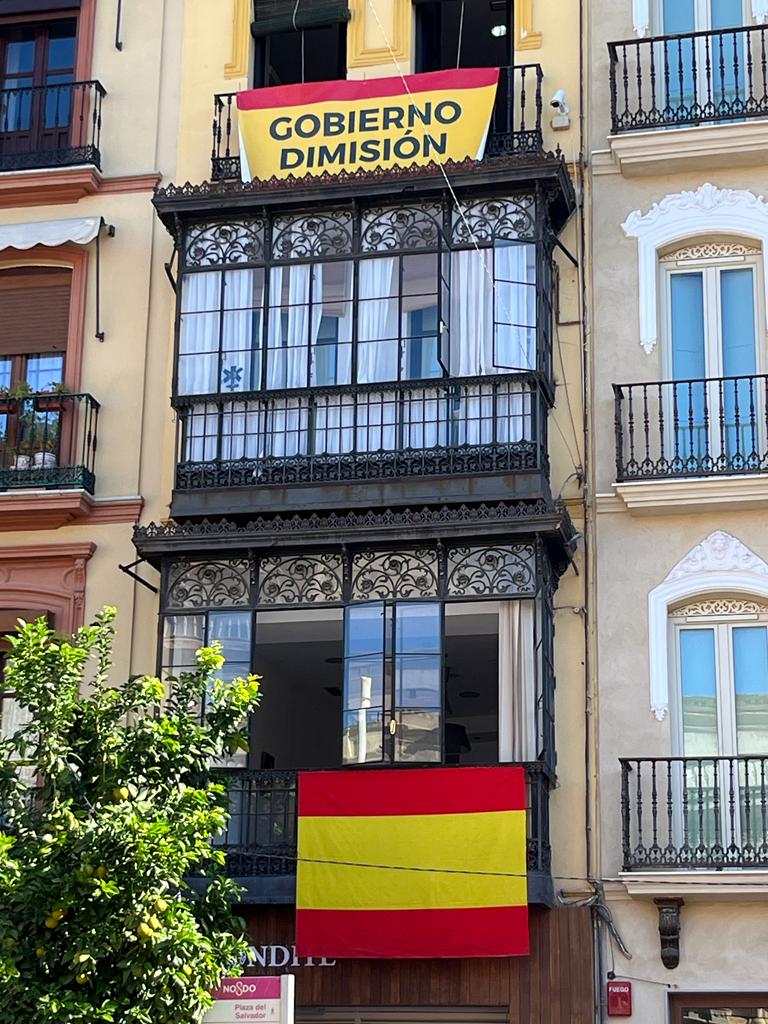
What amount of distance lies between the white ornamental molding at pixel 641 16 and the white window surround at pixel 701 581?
219 inches

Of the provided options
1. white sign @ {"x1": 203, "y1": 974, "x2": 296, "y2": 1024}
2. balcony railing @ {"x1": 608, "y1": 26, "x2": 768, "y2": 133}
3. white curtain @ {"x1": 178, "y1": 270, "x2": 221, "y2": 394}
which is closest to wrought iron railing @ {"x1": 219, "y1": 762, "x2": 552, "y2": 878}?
white sign @ {"x1": 203, "y1": 974, "x2": 296, "y2": 1024}

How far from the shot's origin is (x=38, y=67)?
22.0m

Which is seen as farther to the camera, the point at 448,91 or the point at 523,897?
the point at 448,91

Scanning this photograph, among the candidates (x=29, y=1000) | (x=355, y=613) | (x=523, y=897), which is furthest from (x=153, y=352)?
(x=29, y=1000)

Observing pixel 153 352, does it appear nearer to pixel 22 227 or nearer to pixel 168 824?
pixel 22 227

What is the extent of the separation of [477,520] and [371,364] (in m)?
2.10

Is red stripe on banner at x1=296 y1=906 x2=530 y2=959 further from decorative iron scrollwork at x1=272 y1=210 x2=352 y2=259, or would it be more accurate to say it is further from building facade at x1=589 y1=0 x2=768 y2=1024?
decorative iron scrollwork at x1=272 y1=210 x2=352 y2=259

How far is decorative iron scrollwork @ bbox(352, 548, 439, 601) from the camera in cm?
1802

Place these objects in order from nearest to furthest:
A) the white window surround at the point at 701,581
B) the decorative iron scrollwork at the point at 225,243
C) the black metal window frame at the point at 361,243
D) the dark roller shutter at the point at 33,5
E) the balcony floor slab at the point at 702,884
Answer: the balcony floor slab at the point at 702,884 < the white window surround at the point at 701,581 < the black metal window frame at the point at 361,243 < the decorative iron scrollwork at the point at 225,243 < the dark roller shutter at the point at 33,5

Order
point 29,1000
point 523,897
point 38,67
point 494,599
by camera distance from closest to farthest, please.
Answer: point 29,1000
point 523,897
point 494,599
point 38,67

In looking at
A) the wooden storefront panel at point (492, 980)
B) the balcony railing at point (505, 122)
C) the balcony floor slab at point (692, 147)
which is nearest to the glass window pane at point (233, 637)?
the wooden storefront panel at point (492, 980)

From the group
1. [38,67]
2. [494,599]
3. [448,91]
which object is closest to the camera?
[494,599]

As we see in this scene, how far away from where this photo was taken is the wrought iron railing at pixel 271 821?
679 inches

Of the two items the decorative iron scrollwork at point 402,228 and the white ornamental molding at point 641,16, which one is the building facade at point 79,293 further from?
the white ornamental molding at point 641,16
